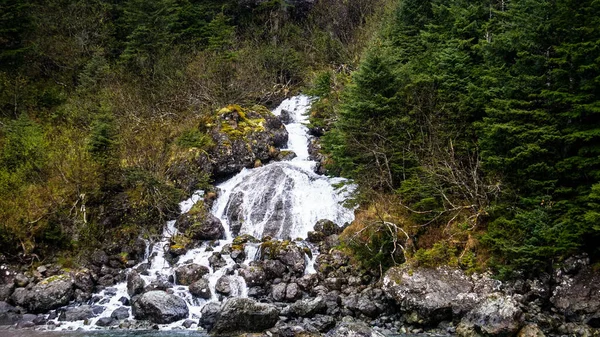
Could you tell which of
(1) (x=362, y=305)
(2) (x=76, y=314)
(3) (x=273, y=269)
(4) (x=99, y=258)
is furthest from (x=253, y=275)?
(4) (x=99, y=258)

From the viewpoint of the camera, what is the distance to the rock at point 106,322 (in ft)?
60.2

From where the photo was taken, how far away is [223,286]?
20.8 meters

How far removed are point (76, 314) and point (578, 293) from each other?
18730 mm

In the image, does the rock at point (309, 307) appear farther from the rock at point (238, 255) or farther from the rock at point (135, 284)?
the rock at point (135, 284)

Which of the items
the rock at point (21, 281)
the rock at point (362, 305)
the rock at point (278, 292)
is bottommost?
the rock at point (278, 292)

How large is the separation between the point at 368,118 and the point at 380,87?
1.66 m

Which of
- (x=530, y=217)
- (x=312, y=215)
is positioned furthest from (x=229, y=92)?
(x=530, y=217)

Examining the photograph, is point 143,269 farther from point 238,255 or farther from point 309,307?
point 309,307

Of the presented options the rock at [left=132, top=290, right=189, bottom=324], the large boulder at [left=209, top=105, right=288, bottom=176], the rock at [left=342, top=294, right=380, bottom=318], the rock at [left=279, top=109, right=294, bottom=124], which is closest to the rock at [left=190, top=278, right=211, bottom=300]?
the rock at [left=132, top=290, right=189, bottom=324]

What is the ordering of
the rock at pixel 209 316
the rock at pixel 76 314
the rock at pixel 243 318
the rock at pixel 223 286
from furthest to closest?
the rock at pixel 223 286, the rock at pixel 76 314, the rock at pixel 209 316, the rock at pixel 243 318

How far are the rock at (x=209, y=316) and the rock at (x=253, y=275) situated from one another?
2.69 metres

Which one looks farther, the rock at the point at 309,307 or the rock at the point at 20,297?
the rock at the point at 20,297

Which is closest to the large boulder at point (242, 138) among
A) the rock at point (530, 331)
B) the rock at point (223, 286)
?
the rock at point (223, 286)

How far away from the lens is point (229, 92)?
113 ft
